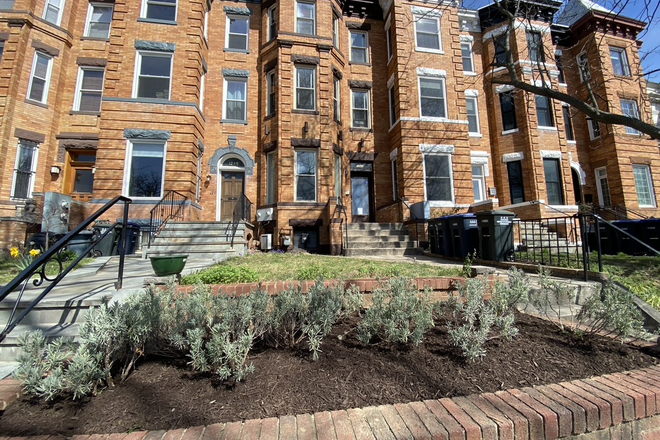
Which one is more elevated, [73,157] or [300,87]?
[300,87]

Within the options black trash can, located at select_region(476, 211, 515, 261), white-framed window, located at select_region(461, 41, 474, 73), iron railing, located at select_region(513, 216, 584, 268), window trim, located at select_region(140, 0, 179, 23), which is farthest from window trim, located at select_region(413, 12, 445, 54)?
window trim, located at select_region(140, 0, 179, 23)

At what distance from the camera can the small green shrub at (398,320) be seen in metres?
2.37

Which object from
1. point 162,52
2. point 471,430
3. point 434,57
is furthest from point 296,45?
point 471,430

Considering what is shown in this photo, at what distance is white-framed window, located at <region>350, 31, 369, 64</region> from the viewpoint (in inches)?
577

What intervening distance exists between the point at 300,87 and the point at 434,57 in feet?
21.4

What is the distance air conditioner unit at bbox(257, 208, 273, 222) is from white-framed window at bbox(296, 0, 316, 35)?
Answer: 8311 mm

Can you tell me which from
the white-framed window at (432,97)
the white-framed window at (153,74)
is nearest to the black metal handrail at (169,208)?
the white-framed window at (153,74)

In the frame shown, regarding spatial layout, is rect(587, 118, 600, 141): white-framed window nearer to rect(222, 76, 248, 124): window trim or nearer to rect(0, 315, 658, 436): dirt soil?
rect(222, 76, 248, 124): window trim

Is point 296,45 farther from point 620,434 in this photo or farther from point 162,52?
point 620,434

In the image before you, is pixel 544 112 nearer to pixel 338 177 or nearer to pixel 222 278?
pixel 338 177

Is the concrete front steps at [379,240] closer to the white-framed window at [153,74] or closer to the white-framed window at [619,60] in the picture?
the white-framed window at [153,74]

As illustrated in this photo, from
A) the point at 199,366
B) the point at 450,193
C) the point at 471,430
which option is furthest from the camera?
the point at 450,193

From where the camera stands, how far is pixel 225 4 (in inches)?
532

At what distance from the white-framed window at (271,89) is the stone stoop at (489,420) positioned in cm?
1257
